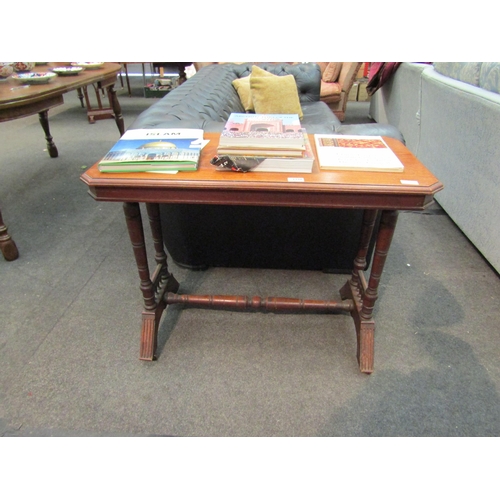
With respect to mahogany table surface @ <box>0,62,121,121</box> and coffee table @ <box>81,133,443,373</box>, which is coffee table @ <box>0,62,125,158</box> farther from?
coffee table @ <box>81,133,443,373</box>

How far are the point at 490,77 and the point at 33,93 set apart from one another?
2.28 m

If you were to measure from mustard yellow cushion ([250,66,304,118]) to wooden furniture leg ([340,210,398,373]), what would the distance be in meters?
1.30

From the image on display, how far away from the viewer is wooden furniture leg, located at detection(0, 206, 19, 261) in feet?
5.84

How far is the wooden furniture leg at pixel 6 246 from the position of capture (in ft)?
5.84

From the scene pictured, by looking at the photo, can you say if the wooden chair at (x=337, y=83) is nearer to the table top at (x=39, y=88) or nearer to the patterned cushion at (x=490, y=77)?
the patterned cushion at (x=490, y=77)

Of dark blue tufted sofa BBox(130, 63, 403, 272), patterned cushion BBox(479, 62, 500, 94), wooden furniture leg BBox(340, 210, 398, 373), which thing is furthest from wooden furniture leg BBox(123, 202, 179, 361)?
patterned cushion BBox(479, 62, 500, 94)

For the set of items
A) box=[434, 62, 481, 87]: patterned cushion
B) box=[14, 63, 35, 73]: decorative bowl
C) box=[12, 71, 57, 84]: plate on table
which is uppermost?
box=[434, 62, 481, 87]: patterned cushion

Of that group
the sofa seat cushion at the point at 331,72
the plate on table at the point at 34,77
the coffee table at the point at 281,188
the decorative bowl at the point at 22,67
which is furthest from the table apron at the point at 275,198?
the sofa seat cushion at the point at 331,72

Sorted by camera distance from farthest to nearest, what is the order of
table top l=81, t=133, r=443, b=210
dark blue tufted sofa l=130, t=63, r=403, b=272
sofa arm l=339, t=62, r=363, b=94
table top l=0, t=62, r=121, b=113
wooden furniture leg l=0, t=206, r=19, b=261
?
1. sofa arm l=339, t=62, r=363, b=94
2. wooden furniture leg l=0, t=206, r=19, b=261
3. table top l=0, t=62, r=121, b=113
4. dark blue tufted sofa l=130, t=63, r=403, b=272
5. table top l=81, t=133, r=443, b=210

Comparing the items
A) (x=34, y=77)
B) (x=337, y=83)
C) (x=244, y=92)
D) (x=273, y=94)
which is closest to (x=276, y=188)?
(x=273, y=94)

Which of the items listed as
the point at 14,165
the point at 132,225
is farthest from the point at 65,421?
the point at 14,165
